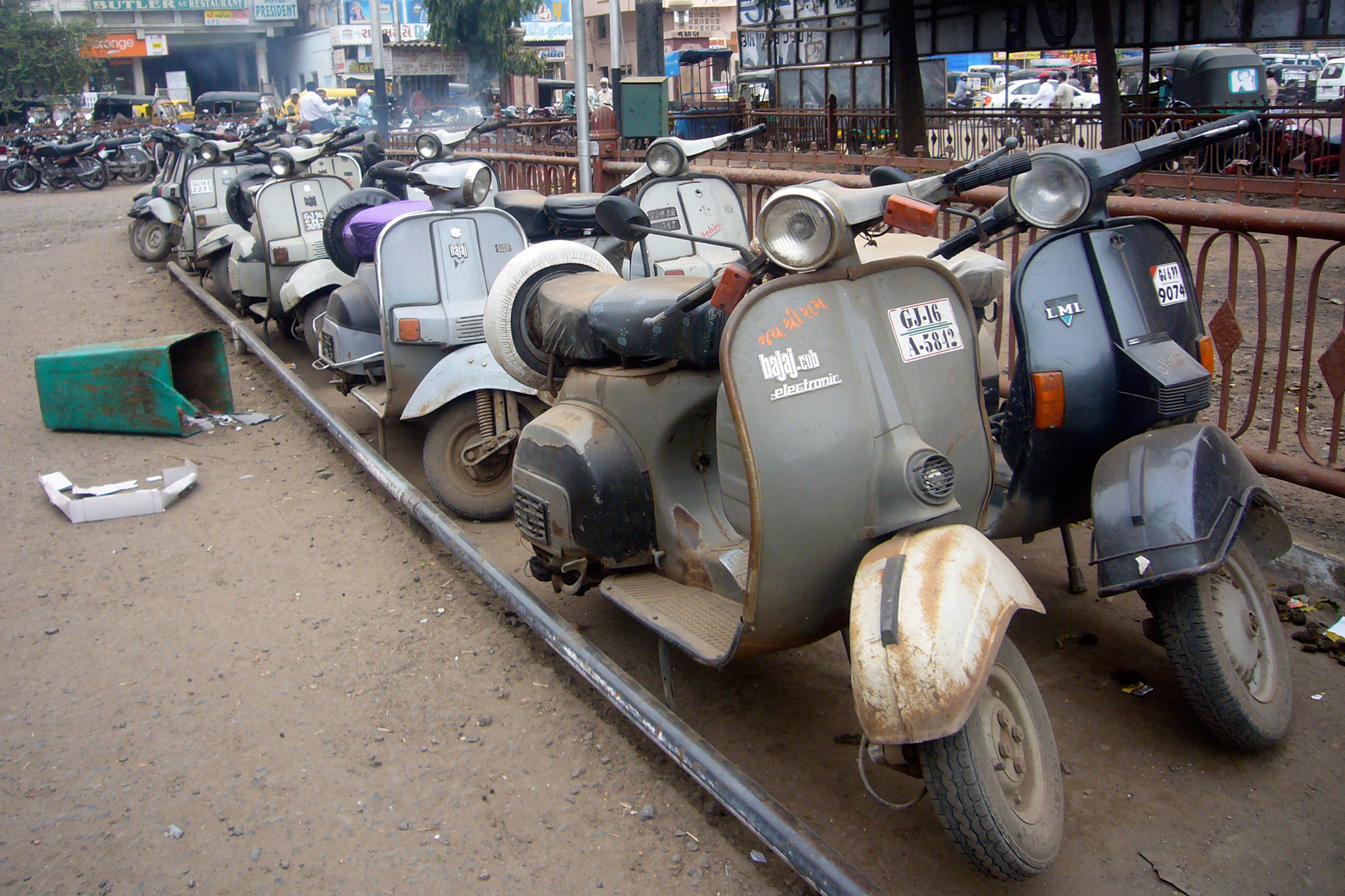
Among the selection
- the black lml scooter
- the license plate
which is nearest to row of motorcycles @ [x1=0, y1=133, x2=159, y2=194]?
the black lml scooter

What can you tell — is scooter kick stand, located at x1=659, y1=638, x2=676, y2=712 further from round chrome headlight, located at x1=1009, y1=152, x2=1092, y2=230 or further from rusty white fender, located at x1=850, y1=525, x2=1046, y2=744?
round chrome headlight, located at x1=1009, y1=152, x2=1092, y2=230

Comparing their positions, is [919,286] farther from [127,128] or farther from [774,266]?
[127,128]

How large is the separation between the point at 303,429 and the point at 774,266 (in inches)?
170

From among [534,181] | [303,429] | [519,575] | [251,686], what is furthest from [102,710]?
[534,181]

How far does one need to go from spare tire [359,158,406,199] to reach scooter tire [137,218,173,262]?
4236 millimetres

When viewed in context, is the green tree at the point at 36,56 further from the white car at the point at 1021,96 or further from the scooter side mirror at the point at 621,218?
the scooter side mirror at the point at 621,218

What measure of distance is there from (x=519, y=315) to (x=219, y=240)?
6.53m

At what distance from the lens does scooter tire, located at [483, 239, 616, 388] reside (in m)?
3.58

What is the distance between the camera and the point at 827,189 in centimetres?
227

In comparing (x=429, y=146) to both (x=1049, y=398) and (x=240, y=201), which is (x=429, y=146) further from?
(x=1049, y=398)

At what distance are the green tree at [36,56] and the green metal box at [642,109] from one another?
31.7 metres

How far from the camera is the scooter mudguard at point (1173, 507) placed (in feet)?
8.19

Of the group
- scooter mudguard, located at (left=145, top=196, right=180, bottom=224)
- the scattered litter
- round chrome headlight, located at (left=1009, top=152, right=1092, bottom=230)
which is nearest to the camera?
round chrome headlight, located at (left=1009, top=152, right=1092, bottom=230)

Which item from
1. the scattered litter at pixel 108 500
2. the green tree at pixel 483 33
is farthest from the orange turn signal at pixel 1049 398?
the green tree at pixel 483 33
